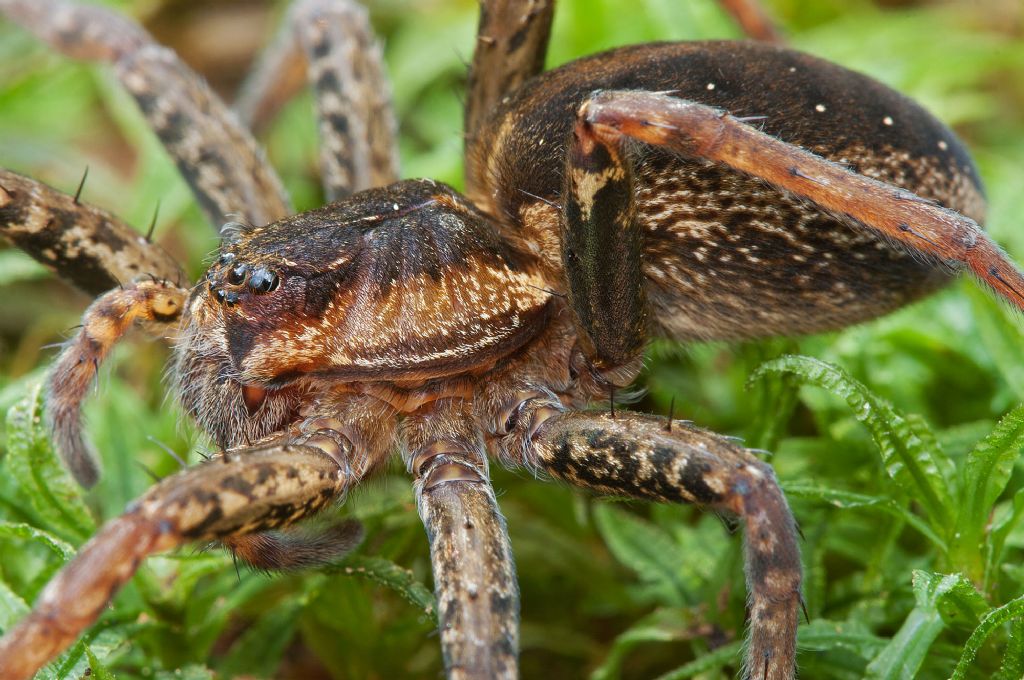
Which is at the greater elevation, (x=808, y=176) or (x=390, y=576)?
(x=808, y=176)

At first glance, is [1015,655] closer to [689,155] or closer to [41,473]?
[689,155]

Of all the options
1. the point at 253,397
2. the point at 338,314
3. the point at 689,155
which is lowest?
the point at 253,397

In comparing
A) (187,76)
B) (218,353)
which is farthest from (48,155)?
(218,353)

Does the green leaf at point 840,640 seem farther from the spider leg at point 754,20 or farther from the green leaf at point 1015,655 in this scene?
the spider leg at point 754,20

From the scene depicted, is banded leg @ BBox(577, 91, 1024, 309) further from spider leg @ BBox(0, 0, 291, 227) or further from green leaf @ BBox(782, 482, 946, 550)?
spider leg @ BBox(0, 0, 291, 227)

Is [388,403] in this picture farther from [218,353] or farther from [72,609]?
[72,609]

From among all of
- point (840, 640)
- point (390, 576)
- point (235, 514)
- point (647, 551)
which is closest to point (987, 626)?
point (840, 640)
